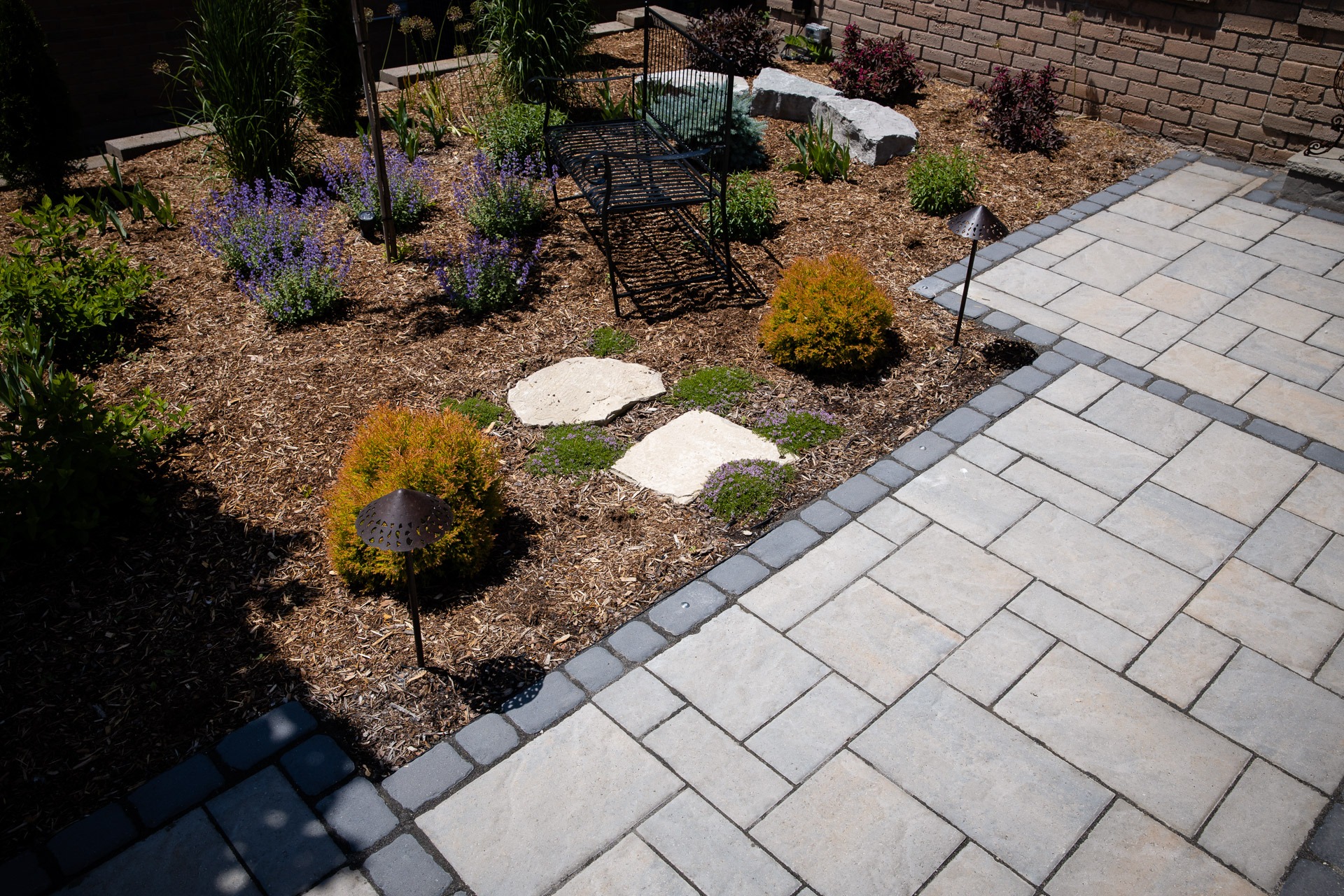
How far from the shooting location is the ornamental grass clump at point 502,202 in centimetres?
643

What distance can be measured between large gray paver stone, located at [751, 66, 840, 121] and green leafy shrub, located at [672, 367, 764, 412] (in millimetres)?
3990

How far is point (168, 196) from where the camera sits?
6969 mm

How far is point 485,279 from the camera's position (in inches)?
227

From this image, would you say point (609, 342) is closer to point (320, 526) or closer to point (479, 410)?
point (479, 410)

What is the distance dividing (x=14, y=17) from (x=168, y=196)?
54.4 inches

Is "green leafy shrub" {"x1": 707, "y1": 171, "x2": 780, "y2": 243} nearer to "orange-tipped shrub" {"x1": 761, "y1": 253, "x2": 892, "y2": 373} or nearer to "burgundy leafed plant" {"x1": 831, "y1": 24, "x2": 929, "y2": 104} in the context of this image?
"orange-tipped shrub" {"x1": 761, "y1": 253, "x2": 892, "y2": 373}

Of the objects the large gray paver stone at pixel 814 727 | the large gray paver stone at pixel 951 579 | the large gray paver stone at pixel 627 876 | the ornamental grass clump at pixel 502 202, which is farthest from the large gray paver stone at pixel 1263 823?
the ornamental grass clump at pixel 502 202

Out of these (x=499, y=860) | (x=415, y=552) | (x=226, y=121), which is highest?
(x=226, y=121)

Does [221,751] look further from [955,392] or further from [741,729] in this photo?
[955,392]

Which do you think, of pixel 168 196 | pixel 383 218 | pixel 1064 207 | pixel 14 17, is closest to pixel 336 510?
pixel 383 218

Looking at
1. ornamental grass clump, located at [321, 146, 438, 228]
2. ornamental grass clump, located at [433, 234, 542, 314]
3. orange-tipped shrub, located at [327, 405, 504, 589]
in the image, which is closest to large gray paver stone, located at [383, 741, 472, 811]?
orange-tipped shrub, located at [327, 405, 504, 589]

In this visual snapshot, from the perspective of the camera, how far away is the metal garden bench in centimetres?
586

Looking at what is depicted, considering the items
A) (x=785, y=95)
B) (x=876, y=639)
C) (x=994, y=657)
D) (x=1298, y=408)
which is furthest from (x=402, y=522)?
(x=785, y=95)

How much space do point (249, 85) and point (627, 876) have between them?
5.83 m
